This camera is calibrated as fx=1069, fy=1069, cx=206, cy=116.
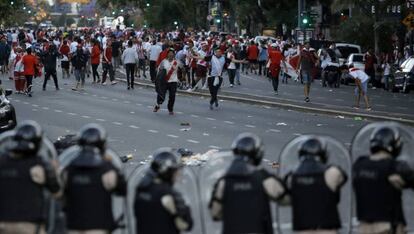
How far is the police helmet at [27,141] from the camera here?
28.0 ft

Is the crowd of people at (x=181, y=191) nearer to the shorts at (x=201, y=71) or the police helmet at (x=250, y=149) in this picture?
the police helmet at (x=250, y=149)

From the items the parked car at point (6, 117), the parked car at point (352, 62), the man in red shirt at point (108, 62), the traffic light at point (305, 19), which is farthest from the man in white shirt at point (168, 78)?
the traffic light at point (305, 19)

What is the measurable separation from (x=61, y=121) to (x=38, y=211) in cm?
1618

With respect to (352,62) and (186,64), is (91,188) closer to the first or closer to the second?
(186,64)

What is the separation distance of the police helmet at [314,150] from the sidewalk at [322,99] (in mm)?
16290

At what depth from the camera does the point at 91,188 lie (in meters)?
8.45

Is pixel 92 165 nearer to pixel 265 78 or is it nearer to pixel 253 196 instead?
pixel 253 196

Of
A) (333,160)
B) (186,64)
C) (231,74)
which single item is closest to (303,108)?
(186,64)

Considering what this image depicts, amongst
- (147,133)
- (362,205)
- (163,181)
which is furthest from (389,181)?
(147,133)

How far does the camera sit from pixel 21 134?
8.59 m

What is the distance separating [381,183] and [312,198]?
2.16ft

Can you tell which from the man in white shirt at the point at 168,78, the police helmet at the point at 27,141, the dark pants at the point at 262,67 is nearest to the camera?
the police helmet at the point at 27,141

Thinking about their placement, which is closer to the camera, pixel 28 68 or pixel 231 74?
pixel 28 68

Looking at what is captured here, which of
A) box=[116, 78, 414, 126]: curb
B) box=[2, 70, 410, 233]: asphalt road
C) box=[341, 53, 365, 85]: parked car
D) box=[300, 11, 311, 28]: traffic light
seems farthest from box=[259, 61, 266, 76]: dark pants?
box=[2, 70, 410, 233]: asphalt road
